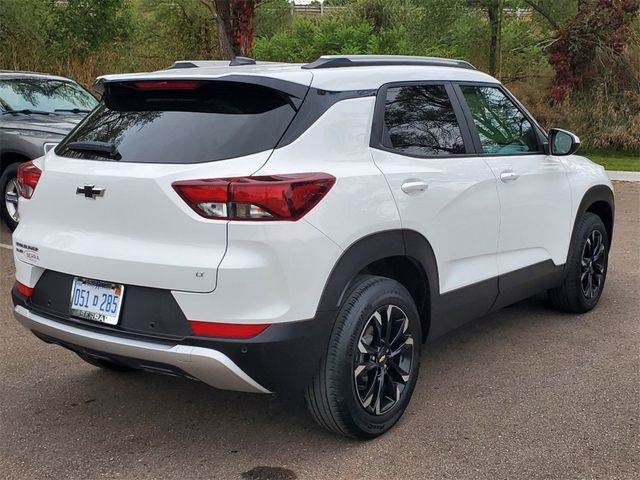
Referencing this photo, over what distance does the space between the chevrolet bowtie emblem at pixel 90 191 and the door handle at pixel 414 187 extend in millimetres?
1419

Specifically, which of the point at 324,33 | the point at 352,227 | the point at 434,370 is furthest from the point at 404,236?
the point at 324,33

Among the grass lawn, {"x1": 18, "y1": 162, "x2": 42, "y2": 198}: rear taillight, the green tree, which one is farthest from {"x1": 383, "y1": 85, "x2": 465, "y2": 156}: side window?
the green tree

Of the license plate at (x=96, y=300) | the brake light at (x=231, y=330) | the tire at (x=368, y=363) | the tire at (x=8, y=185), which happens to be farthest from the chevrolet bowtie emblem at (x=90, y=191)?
the tire at (x=8, y=185)

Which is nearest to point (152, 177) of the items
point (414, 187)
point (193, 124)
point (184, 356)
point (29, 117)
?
point (193, 124)

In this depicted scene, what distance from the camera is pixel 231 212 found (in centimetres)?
301

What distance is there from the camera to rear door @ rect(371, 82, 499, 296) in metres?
3.67

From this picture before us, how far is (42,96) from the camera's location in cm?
932

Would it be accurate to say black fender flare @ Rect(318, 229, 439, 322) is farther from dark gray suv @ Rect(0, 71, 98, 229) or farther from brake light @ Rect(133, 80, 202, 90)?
dark gray suv @ Rect(0, 71, 98, 229)

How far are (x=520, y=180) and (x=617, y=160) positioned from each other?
1213 centimetres

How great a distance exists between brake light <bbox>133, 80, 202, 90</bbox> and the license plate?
0.96 metres

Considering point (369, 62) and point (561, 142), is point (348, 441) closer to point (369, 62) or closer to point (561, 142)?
point (369, 62)

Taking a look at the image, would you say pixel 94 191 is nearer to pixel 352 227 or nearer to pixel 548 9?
pixel 352 227

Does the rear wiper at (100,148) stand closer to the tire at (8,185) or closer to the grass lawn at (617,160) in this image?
the tire at (8,185)

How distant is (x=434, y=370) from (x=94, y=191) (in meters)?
2.32
